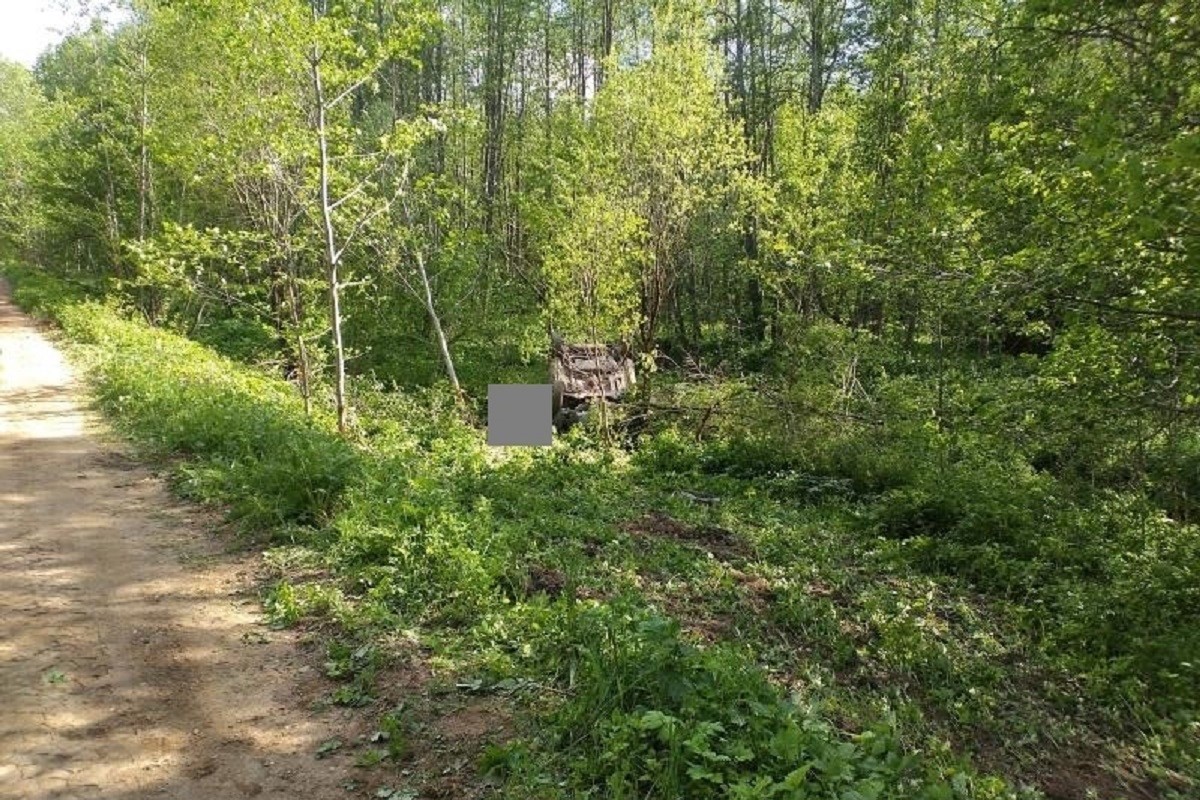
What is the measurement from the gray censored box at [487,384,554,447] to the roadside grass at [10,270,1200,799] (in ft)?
1.83

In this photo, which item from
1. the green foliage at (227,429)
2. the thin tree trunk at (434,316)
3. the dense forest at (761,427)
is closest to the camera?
the dense forest at (761,427)

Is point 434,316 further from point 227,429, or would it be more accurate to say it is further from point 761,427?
point 227,429

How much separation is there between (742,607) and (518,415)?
12.1 ft

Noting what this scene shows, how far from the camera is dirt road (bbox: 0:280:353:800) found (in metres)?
3.70

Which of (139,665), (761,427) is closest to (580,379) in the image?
(761,427)

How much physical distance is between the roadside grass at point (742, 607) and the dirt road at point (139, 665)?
1.10 ft

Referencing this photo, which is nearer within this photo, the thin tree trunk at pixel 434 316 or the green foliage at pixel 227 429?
the green foliage at pixel 227 429

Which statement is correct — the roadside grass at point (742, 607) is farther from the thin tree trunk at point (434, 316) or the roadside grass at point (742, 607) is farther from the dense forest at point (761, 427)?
the thin tree trunk at point (434, 316)

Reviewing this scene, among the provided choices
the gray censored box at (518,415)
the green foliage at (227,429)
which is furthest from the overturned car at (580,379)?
the gray censored box at (518,415)

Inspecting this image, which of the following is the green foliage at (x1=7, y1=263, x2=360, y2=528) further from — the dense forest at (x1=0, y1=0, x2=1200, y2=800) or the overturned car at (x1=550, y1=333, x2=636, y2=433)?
the overturned car at (x1=550, y1=333, x2=636, y2=433)

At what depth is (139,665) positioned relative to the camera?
463 centimetres

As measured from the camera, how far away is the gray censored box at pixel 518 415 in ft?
29.7

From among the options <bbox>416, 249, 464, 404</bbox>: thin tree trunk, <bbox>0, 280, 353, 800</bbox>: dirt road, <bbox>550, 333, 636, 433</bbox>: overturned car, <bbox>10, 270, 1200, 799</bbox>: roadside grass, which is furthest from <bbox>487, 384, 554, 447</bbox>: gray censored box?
<bbox>416, 249, 464, 404</bbox>: thin tree trunk

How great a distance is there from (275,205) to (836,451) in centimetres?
945
